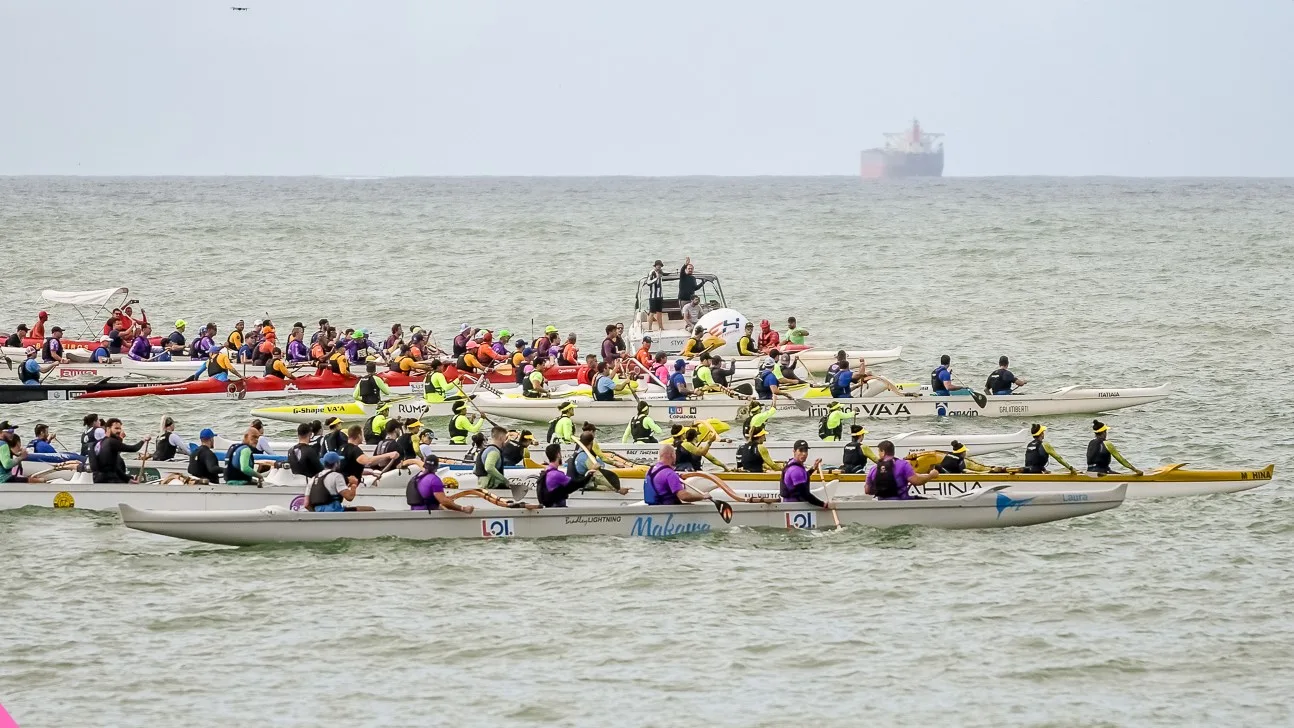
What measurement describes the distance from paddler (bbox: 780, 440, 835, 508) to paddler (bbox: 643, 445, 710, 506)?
45.6 inches

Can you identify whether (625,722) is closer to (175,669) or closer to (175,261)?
(175,669)

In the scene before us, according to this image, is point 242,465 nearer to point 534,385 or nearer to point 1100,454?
point 534,385

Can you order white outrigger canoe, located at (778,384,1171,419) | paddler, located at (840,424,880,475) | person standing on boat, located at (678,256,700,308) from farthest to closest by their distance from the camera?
person standing on boat, located at (678,256,700,308), white outrigger canoe, located at (778,384,1171,419), paddler, located at (840,424,880,475)

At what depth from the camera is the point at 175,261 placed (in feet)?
259

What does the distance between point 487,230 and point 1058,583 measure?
92.6m

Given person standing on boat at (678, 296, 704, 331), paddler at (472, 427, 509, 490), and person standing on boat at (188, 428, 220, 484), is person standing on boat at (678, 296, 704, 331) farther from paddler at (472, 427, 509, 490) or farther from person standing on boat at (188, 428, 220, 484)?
person standing on boat at (188, 428, 220, 484)

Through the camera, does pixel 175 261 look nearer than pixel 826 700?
No

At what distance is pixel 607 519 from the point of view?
72.9 ft

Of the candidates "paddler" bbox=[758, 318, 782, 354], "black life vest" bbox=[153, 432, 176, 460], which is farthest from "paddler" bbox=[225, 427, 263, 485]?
"paddler" bbox=[758, 318, 782, 354]

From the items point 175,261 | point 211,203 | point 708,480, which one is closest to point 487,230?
point 175,261

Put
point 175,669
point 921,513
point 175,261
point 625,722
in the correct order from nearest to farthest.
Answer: point 625,722, point 175,669, point 921,513, point 175,261

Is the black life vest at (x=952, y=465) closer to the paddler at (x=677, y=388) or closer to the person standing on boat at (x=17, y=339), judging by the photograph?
the paddler at (x=677, y=388)

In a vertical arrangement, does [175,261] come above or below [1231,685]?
above

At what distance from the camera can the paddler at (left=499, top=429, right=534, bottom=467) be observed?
24.1 meters
